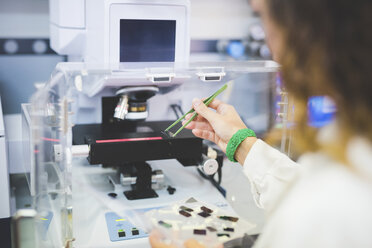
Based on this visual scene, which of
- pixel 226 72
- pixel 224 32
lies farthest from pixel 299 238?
pixel 224 32

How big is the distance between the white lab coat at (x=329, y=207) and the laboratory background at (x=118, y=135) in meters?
0.45

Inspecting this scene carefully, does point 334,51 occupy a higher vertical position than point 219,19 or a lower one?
lower

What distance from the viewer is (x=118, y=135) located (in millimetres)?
1502

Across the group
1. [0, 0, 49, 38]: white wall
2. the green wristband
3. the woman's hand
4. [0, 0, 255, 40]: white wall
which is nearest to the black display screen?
the woman's hand

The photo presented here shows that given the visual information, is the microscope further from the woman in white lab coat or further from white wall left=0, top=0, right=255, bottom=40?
white wall left=0, top=0, right=255, bottom=40

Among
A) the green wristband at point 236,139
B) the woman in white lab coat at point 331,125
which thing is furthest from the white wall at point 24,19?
the woman in white lab coat at point 331,125

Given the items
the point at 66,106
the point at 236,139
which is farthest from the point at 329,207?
the point at 66,106

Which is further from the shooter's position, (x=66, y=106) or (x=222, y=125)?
(x=222, y=125)

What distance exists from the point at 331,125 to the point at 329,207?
0.41ft

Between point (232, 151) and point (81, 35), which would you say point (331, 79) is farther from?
point (81, 35)

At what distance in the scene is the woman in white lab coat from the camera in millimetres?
611

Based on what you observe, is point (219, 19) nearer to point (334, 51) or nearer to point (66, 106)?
point (66, 106)

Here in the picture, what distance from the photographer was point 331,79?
0.63m

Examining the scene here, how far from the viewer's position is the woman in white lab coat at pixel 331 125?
611 mm
